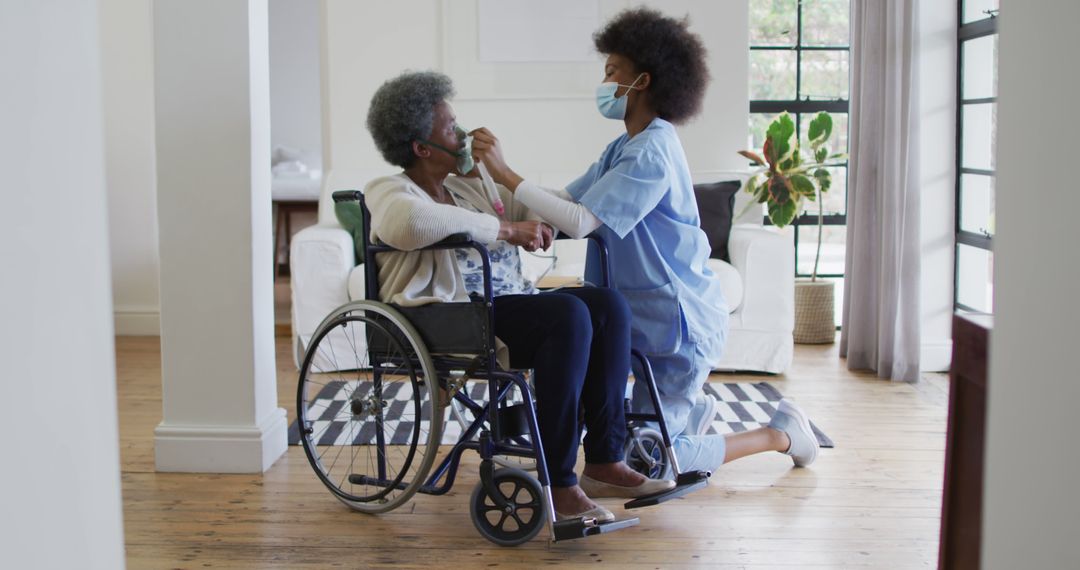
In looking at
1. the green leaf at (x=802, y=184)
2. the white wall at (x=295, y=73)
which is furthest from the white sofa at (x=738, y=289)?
the white wall at (x=295, y=73)

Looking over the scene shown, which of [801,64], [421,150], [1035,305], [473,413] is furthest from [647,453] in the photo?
[801,64]

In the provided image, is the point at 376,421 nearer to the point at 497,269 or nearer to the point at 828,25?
the point at 497,269

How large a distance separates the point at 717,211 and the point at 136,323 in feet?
8.98

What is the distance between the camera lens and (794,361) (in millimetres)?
4520

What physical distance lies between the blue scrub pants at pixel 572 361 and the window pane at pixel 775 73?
3.00 m

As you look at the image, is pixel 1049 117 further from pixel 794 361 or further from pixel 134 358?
Answer: pixel 134 358

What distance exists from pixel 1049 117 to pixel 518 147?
4.07 metres

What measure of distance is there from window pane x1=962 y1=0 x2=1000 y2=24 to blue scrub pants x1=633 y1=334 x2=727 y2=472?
201 centimetres

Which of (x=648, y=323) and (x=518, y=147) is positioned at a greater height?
(x=518, y=147)

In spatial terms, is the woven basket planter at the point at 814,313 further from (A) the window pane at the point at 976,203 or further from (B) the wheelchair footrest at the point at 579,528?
(B) the wheelchair footrest at the point at 579,528

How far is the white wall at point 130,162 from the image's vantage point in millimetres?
5035


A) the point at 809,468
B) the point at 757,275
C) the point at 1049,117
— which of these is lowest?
the point at 809,468

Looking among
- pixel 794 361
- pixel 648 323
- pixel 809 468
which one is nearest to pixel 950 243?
pixel 794 361

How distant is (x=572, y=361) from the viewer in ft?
7.72
